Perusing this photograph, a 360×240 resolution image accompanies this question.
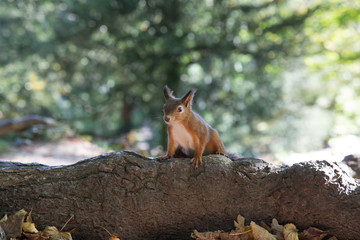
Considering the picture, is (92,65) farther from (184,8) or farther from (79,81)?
(184,8)

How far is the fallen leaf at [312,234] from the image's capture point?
227 centimetres

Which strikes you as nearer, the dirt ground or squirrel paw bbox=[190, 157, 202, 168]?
squirrel paw bbox=[190, 157, 202, 168]

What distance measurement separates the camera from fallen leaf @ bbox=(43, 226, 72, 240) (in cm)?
223

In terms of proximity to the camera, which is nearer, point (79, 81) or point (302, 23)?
point (302, 23)

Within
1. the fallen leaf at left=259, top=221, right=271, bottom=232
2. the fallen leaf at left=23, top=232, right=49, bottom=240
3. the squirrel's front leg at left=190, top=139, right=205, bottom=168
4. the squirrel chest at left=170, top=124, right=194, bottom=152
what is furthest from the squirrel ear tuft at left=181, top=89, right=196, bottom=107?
the fallen leaf at left=23, top=232, right=49, bottom=240

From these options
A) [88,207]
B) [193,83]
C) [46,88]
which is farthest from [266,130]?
[88,207]

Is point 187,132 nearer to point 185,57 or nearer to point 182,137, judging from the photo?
point 182,137

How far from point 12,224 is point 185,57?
18.4 ft

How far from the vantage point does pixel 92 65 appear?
7770mm

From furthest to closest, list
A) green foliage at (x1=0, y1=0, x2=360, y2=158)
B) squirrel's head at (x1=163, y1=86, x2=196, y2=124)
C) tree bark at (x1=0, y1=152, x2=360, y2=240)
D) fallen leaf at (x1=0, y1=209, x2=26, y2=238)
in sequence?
1. green foliage at (x1=0, y1=0, x2=360, y2=158)
2. squirrel's head at (x1=163, y1=86, x2=196, y2=124)
3. tree bark at (x1=0, y1=152, x2=360, y2=240)
4. fallen leaf at (x1=0, y1=209, x2=26, y2=238)

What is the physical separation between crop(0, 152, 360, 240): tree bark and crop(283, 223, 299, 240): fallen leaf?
6cm

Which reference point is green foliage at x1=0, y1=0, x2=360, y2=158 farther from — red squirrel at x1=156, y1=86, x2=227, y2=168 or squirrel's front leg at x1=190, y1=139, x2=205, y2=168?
squirrel's front leg at x1=190, y1=139, x2=205, y2=168

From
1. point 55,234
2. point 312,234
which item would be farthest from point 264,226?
point 55,234

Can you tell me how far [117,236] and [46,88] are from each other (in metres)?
6.92
